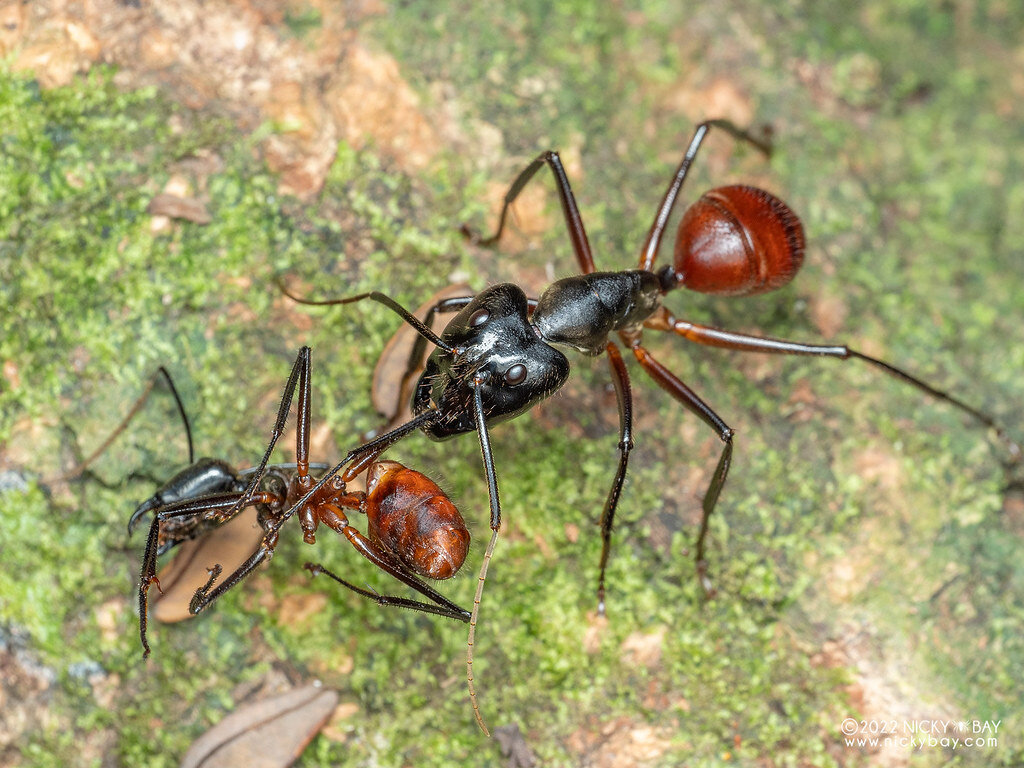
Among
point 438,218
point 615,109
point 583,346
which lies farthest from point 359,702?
point 615,109

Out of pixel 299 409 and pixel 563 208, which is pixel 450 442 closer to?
pixel 299 409

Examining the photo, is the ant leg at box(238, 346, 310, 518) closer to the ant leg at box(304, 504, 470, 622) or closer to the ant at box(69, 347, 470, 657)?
the ant at box(69, 347, 470, 657)

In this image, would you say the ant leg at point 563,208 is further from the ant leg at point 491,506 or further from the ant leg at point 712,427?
the ant leg at point 491,506

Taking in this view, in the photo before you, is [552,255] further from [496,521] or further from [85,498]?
[85,498]

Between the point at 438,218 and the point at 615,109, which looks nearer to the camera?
the point at 438,218

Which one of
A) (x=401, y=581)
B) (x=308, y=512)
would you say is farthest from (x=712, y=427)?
(x=308, y=512)

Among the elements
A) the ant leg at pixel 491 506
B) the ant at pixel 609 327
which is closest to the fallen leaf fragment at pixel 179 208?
the ant at pixel 609 327

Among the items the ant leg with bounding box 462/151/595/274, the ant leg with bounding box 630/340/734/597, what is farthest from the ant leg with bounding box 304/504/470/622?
the ant leg with bounding box 462/151/595/274
